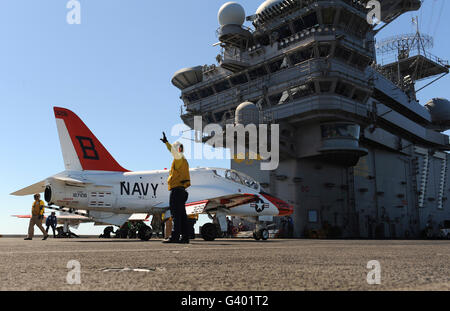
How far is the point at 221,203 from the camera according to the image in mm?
15852

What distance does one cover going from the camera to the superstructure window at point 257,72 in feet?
122

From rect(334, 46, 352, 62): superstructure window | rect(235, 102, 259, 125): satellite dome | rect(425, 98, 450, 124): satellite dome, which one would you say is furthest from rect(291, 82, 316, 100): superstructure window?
rect(425, 98, 450, 124): satellite dome

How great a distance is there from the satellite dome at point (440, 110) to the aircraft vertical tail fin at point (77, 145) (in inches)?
2037

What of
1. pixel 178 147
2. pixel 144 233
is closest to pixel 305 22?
pixel 144 233

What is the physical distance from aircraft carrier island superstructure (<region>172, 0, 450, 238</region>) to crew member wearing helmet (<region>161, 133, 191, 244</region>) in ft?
73.6

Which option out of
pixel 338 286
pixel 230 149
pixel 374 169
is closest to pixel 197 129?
pixel 230 149

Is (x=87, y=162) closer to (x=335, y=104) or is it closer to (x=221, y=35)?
(x=335, y=104)

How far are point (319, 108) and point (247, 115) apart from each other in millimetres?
6014

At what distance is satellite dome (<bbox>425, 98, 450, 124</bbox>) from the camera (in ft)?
179

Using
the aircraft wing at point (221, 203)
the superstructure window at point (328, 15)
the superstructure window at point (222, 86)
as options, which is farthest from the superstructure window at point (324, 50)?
the aircraft wing at point (221, 203)

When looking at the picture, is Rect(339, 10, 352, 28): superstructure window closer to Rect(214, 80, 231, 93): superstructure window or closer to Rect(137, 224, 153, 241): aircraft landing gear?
Rect(214, 80, 231, 93): superstructure window
